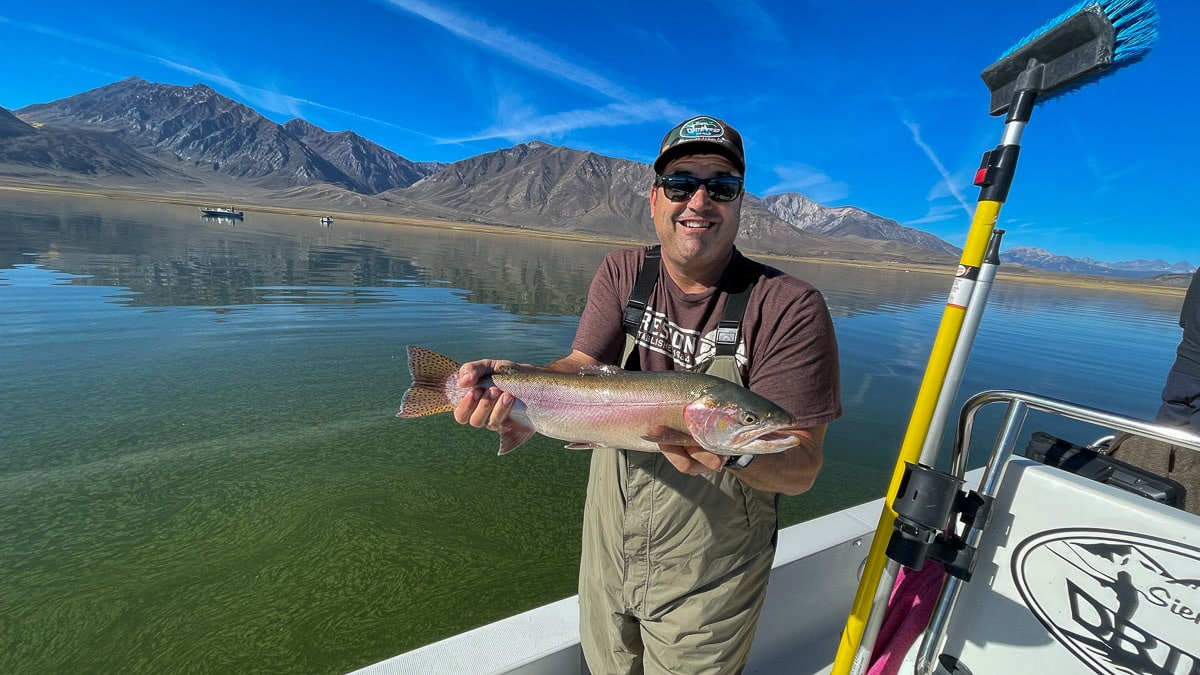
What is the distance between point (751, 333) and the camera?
2.75m

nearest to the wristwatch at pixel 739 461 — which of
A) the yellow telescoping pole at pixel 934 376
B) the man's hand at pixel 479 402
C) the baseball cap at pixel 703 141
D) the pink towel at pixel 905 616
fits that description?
the yellow telescoping pole at pixel 934 376

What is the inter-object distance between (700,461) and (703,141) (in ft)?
5.91

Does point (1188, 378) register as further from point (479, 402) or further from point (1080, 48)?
point (479, 402)

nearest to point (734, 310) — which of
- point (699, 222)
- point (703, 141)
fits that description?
point (699, 222)

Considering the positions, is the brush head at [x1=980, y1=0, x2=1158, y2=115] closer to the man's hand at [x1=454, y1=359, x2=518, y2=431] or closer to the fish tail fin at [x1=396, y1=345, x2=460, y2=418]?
the man's hand at [x1=454, y1=359, x2=518, y2=431]

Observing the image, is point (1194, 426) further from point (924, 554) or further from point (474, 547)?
point (474, 547)

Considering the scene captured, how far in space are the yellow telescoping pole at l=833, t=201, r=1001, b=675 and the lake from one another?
350cm

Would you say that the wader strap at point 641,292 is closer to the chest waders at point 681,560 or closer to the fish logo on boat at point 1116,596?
the chest waders at point 681,560

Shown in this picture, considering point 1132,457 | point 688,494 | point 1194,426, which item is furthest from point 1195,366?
point 688,494

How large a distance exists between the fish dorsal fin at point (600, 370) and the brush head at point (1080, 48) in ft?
7.95

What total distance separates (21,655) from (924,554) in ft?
21.8

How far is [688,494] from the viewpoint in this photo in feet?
9.04

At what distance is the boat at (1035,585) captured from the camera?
195 centimetres

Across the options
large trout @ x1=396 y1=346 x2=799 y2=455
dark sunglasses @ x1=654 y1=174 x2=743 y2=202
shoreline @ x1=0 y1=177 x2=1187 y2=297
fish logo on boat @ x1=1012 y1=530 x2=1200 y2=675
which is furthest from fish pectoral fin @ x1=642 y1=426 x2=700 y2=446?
shoreline @ x1=0 y1=177 x2=1187 y2=297
